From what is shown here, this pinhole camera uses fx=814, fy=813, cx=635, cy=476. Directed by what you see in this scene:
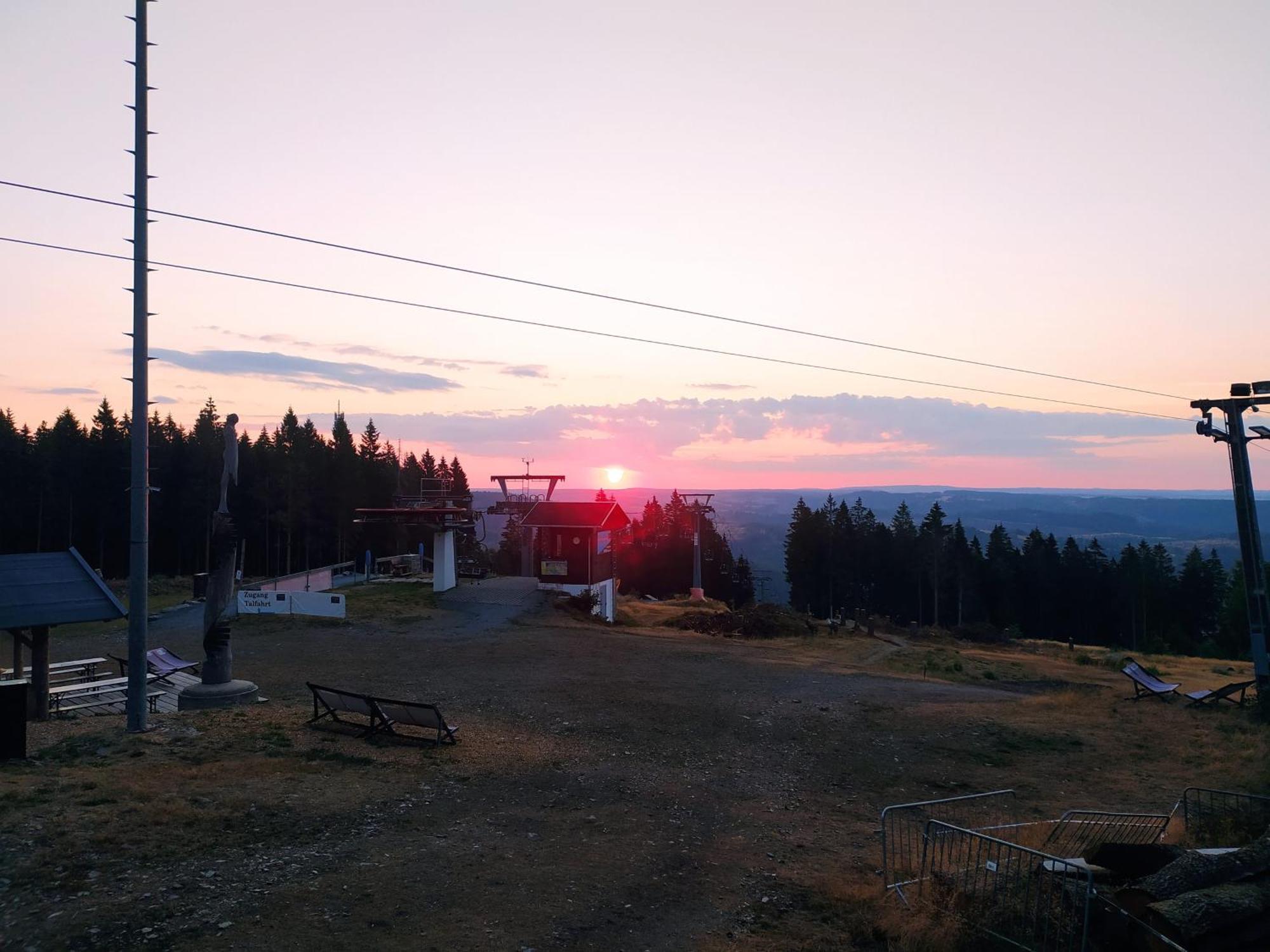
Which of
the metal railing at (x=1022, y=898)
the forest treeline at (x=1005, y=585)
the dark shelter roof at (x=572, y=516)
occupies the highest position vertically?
the dark shelter roof at (x=572, y=516)

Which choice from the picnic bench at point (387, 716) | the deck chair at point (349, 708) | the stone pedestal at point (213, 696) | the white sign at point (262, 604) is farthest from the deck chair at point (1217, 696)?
the white sign at point (262, 604)

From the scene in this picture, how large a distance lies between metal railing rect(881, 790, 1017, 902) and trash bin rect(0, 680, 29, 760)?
38.7ft

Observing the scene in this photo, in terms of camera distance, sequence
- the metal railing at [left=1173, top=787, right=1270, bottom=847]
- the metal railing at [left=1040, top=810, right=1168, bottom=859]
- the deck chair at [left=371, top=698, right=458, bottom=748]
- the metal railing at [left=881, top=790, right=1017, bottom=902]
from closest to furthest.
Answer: the metal railing at [left=881, top=790, right=1017, bottom=902] < the metal railing at [left=1040, top=810, right=1168, bottom=859] < the metal railing at [left=1173, top=787, right=1270, bottom=847] < the deck chair at [left=371, top=698, right=458, bottom=748]

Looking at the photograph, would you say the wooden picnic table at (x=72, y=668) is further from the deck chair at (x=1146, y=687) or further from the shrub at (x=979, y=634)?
the shrub at (x=979, y=634)

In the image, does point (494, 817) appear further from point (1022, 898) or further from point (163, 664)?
point (163, 664)

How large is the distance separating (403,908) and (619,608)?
34.0m

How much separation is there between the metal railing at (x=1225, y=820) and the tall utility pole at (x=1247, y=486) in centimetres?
867

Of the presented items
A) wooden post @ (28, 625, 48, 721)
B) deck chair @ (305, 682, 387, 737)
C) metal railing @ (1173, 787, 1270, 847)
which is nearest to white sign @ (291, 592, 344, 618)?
deck chair @ (305, 682, 387, 737)

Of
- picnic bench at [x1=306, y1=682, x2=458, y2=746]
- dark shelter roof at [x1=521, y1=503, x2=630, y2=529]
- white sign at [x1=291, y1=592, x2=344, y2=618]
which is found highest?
dark shelter roof at [x1=521, y1=503, x2=630, y2=529]

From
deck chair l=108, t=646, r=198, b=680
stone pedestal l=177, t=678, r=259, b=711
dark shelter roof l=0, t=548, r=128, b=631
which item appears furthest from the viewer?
deck chair l=108, t=646, r=198, b=680

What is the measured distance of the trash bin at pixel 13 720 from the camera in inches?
454

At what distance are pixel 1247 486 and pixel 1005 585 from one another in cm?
6156

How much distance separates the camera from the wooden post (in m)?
14.3

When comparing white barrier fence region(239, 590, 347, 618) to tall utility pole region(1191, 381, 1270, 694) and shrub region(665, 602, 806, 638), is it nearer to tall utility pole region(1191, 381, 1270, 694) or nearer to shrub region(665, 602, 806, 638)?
shrub region(665, 602, 806, 638)
